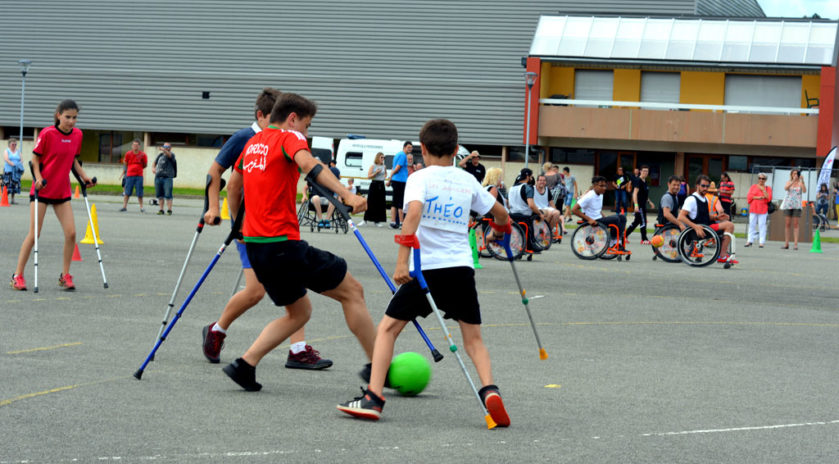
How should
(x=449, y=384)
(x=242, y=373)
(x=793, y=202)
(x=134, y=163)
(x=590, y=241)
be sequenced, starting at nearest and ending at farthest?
(x=242, y=373), (x=449, y=384), (x=590, y=241), (x=793, y=202), (x=134, y=163)

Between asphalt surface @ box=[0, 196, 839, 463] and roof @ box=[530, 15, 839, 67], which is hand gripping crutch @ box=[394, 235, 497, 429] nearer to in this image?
asphalt surface @ box=[0, 196, 839, 463]

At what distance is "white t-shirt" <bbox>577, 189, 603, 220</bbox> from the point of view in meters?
18.9

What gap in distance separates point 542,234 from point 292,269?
1344 centimetres

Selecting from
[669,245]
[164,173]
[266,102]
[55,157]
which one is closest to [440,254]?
[266,102]

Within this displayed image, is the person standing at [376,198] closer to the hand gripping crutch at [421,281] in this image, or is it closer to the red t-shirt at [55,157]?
the red t-shirt at [55,157]

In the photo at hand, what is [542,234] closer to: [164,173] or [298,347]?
[164,173]

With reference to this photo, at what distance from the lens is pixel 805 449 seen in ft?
18.1

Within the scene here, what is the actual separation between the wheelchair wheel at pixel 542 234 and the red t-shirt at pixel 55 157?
957cm

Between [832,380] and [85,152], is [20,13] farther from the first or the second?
[832,380]

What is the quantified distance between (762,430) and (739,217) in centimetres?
3546

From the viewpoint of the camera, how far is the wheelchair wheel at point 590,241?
1877cm

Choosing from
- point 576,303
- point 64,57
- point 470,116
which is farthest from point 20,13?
point 576,303

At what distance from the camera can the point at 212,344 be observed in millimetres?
7566

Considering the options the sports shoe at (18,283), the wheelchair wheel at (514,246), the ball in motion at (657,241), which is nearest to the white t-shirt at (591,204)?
the ball in motion at (657,241)
